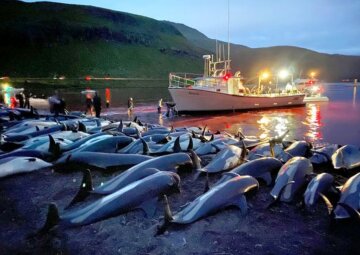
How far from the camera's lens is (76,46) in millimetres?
156000

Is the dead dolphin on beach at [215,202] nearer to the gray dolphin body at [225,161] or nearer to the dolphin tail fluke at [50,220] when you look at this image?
the gray dolphin body at [225,161]

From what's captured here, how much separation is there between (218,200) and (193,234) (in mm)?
849

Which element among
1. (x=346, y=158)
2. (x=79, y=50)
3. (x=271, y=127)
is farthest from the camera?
(x=79, y=50)

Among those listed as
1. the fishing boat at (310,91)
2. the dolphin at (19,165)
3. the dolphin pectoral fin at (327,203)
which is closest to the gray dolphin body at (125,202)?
the dolphin pectoral fin at (327,203)

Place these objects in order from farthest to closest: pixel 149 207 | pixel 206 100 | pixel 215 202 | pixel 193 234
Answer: pixel 206 100 → pixel 149 207 → pixel 215 202 → pixel 193 234

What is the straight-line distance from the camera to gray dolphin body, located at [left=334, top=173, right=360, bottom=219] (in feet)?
18.2

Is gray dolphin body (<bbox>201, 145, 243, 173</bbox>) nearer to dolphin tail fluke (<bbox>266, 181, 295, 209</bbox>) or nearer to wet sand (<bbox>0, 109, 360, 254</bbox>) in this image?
wet sand (<bbox>0, 109, 360, 254</bbox>)

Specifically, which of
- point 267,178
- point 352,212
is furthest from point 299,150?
point 352,212

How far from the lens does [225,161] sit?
8.11 metres

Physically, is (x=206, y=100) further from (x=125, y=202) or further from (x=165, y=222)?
(x=165, y=222)

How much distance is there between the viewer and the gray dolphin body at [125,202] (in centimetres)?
533

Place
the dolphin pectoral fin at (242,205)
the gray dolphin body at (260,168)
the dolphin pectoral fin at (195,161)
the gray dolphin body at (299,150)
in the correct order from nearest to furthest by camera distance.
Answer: the dolphin pectoral fin at (242,205), the gray dolphin body at (260,168), the dolphin pectoral fin at (195,161), the gray dolphin body at (299,150)

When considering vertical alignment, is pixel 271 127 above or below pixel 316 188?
below

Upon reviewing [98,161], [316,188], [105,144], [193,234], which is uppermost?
[105,144]
